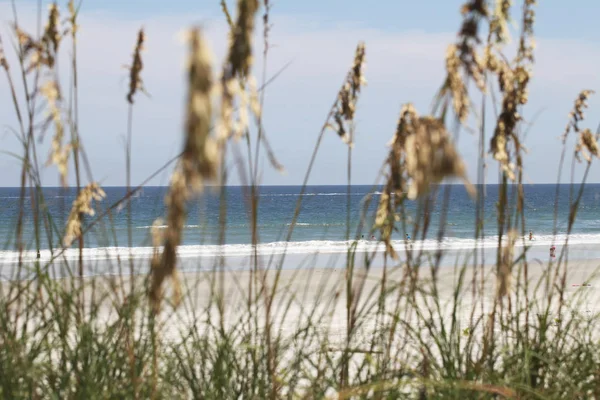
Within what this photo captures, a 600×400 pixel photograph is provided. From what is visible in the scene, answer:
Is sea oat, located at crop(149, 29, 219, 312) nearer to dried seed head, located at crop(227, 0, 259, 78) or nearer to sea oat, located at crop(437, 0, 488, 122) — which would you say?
dried seed head, located at crop(227, 0, 259, 78)

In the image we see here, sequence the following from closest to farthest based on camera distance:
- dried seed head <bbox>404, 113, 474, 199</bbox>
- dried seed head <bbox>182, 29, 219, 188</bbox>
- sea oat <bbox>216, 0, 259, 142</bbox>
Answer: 1. dried seed head <bbox>182, 29, 219, 188</bbox>
2. sea oat <bbox>216, 0, 259, 142</bbox>
3. dried seed head <bbox>404, 113, 474, 199</bbox>

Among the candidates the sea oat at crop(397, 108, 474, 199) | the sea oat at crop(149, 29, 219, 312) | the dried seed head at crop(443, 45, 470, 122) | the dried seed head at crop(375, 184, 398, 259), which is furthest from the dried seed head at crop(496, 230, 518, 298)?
the sea oat at crop(149, 29, 219, 312)

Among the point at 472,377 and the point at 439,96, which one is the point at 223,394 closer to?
the point at 472,377

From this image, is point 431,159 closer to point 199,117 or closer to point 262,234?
point 199,117

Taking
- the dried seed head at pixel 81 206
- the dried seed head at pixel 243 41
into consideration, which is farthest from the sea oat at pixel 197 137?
the dried seed head at pixel 81 206

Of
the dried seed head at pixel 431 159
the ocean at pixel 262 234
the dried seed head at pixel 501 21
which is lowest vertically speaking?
the ocean at pixel 262 234

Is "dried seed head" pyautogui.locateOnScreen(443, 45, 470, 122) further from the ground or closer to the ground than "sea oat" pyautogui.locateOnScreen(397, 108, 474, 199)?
further from the ground

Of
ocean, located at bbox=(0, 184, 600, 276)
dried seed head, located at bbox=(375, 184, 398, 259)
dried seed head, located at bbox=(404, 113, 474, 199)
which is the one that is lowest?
ocean, located at bbox=(0, 184, 600, 276)

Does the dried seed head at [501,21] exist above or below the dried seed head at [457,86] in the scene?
above

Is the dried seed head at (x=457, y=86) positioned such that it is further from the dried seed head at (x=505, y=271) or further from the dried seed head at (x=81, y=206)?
the dried seed head at (x=81, y=206)

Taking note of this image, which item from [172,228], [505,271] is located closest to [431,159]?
[172,228]

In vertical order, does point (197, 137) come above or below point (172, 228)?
above

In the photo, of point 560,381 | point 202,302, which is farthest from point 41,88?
point 202,302

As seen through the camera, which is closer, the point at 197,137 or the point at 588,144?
the point at 197,137
